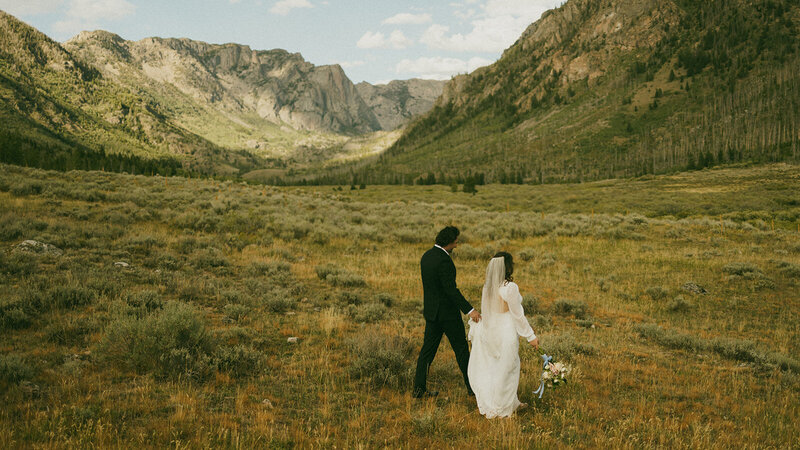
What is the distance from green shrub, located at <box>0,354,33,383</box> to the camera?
5077 millimetres

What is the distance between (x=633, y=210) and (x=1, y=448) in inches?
2087

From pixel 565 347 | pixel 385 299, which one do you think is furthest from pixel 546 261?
pixel 565 347

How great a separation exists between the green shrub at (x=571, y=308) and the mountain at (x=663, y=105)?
Result: 101114mm

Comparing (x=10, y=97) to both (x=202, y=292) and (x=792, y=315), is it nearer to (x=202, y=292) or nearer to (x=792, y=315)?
(x=202, y=292)

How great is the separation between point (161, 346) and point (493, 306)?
5.40 metres

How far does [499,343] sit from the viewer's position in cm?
560

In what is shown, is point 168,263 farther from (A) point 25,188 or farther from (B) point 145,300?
(A) point 25,188

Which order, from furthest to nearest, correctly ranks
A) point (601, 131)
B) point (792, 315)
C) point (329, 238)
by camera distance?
point (601, 131) → point (329, 238) → point (792, 315)

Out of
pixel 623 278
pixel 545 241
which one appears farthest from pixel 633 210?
pixel 623 278

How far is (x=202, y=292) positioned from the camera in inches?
413

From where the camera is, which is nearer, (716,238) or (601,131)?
(716,238)

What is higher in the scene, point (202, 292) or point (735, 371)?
point (202, 292)

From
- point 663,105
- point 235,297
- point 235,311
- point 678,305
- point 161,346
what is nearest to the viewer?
point 161,346

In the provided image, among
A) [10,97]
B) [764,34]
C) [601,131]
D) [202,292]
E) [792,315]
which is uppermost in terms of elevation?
[764,34]
